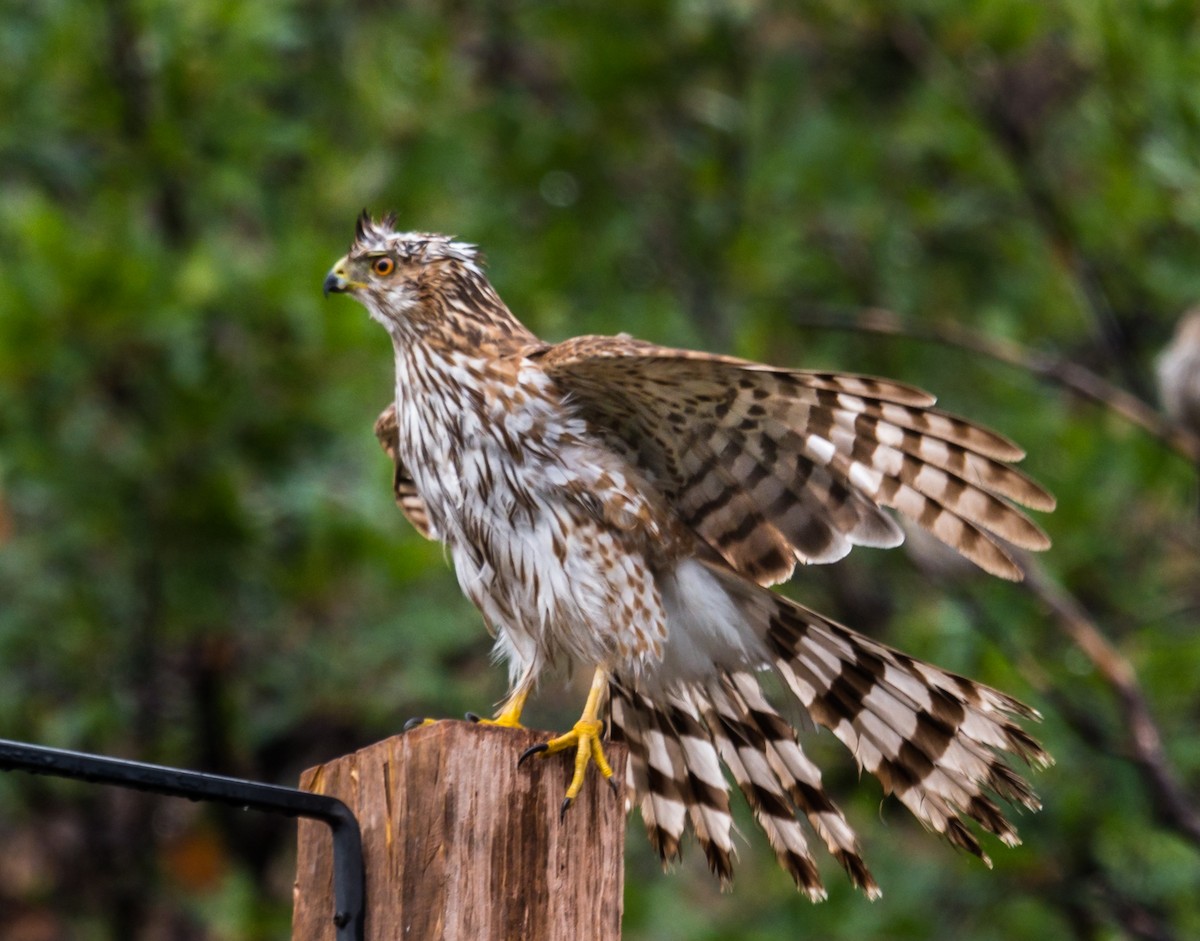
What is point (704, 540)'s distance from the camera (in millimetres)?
3570

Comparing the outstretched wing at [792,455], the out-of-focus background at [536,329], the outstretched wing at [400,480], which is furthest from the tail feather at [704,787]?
the out-of-focus background at [536,329]

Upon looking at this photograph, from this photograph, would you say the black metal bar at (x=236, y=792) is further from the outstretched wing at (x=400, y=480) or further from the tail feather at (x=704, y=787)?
the outstretched wing at (x=400, y=480)

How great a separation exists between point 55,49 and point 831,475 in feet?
13.1

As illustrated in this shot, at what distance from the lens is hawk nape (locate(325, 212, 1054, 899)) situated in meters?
3.12

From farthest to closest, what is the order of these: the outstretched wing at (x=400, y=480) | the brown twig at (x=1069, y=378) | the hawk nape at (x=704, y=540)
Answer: the brown twig at (x=1069, y=378) → the outstretched wing at (x=400, y=480) → the hawk nape at (x=704, y=540)

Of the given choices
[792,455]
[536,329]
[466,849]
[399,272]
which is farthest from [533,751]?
[536,329]

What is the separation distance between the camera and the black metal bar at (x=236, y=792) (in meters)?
2.07

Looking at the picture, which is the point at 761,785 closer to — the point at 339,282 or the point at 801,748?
the point at 801,748

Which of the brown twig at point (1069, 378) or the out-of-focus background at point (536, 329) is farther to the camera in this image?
the out-of-focus background at point (536, 329)

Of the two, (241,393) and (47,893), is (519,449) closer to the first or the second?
(241,393)

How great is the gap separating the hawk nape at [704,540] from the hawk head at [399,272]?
2cm

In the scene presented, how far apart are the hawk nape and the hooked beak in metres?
0.17

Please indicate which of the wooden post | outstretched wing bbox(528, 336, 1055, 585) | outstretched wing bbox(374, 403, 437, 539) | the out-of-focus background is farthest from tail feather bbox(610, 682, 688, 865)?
the out-of-focus background

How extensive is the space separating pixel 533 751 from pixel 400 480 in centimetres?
184
